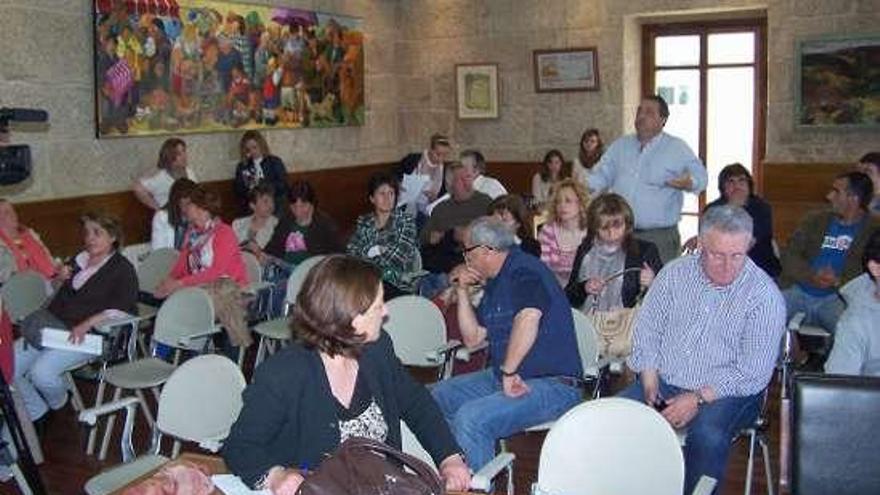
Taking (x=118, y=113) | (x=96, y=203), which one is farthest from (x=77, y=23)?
(x=96, y=203)

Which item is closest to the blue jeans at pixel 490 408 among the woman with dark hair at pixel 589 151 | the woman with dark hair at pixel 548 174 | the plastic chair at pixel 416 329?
the plastic chair at pixel 416 329

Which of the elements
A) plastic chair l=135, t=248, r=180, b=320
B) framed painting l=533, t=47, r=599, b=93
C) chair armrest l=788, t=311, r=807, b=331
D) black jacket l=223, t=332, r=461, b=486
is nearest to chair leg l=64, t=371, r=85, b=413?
plastic chair l=135, t=248, r=180, b=320

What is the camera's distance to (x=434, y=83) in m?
10.8

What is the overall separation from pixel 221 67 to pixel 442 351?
4758 millimetres

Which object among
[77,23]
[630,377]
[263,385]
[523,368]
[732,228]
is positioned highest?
[77,23]

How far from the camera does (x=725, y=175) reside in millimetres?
6312

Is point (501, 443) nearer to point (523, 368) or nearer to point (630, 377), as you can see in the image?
point (523, 368)

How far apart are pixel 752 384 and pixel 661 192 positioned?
8.34ft

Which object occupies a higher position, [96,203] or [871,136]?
[871,136]

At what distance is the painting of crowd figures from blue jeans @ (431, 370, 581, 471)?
4.52 m

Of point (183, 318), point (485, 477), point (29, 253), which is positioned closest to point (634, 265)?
point (485, 477)

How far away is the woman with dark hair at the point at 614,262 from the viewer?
15.2ft

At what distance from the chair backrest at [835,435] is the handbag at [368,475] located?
1.09m

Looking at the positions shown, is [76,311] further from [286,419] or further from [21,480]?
[286,419]
